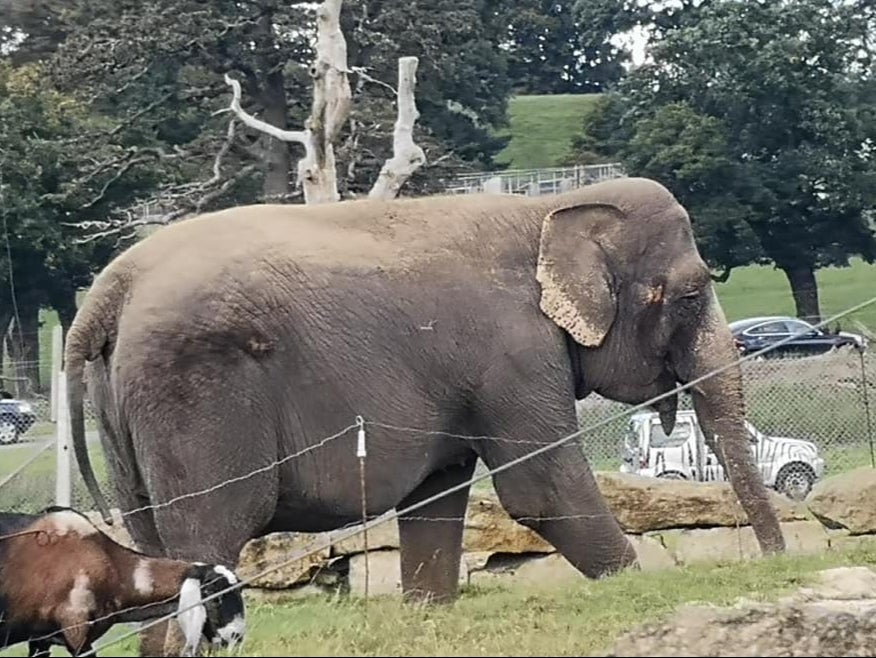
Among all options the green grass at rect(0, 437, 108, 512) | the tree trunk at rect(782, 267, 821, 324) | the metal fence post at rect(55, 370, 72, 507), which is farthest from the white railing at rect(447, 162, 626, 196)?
the metal fence post at rect(55, 370, 72, 507)

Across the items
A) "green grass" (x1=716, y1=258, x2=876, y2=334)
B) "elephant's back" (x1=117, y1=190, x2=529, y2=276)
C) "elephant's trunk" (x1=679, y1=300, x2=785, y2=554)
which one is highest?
"elephant's back" (x1=117, y1=190, x2=529, y2=276)

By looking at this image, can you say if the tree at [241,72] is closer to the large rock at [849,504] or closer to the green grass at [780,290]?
the green grass at [780,290]

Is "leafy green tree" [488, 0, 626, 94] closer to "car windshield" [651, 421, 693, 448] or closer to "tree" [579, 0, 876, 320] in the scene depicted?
"tree" [579, 0, 876, 320]

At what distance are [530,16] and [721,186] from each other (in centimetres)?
1539

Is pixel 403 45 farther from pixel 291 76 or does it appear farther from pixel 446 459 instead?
pixel 446 459

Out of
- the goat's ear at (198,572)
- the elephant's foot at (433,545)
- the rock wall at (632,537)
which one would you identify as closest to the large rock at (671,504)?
the rock wall at (632,537)

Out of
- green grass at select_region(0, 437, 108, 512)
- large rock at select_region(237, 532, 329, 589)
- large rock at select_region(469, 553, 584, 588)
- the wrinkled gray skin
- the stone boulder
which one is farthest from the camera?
green grass at select_region(0, 437, 108, 512)

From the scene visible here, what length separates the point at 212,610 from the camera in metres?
6.96

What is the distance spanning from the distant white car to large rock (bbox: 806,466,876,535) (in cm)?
219

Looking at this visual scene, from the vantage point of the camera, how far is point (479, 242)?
9000mm

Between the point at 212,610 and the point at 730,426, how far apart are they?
4.06m

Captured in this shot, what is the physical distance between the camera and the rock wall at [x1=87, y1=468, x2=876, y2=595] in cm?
1195

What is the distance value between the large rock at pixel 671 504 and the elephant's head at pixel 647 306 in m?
2.91

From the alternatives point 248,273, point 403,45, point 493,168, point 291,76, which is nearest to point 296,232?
point 248,273
